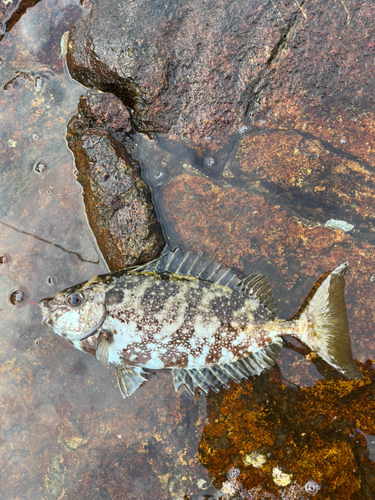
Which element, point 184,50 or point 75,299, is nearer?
point 75,299

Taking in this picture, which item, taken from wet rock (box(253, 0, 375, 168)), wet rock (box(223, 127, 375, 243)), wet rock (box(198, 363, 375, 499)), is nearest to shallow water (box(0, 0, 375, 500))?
wet rock (box(198, 363, 375, 499))

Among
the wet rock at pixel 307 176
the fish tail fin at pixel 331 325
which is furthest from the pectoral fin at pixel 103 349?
the wet rock at pixel 307 176

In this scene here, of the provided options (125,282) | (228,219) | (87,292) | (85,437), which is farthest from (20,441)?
(228,219)

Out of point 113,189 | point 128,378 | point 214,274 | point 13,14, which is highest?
point 13,14

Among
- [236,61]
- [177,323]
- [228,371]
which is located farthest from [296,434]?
[236,61]

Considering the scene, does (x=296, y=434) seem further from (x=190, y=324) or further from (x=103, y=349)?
(x=103, y=349)

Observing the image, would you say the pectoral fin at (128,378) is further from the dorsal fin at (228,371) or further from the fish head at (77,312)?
the fish head at (77,312)

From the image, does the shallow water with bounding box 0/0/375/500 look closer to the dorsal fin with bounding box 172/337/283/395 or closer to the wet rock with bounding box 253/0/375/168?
the dorsal fin with bounding box 172/337/283/395
